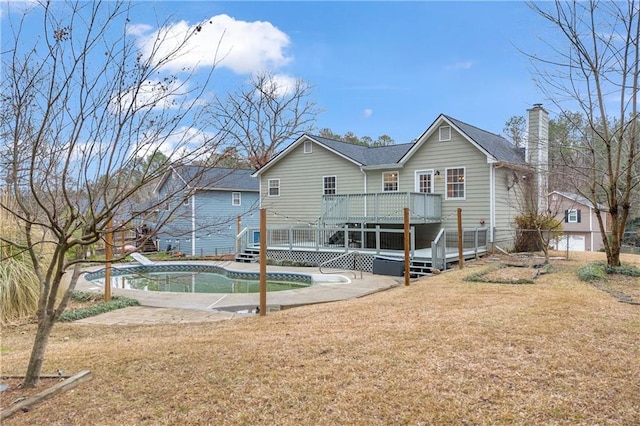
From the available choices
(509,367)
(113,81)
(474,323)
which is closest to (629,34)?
(474,323)

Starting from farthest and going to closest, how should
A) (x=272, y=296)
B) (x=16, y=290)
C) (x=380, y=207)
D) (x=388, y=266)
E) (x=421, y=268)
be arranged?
(x=380, y=207) < (x=388, y=266) < (x=421, y=268) < (x=272, y=296) < (x=16, y=290)

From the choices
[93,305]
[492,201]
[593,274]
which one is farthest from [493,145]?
[93,305]

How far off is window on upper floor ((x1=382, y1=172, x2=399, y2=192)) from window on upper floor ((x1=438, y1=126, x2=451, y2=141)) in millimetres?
2437

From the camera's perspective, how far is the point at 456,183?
55.6 ft

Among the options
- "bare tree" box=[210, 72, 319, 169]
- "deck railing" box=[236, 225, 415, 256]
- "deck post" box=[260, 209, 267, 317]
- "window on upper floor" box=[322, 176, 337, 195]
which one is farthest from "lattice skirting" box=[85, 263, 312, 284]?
"bare tree" box=[210, 72, 319, 169]

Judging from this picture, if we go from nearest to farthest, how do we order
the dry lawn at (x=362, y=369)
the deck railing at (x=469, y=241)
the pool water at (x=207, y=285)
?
the dry lawn at (x=362, y=369), the pool water at (x=207, y=285), the deck railing at (x=469, y=241)

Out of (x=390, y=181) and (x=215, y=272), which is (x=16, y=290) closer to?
(x=215, y=272)

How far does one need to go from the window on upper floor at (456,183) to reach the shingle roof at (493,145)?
1279mm

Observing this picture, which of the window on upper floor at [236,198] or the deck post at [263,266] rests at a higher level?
the window on upper floor at [236,198]

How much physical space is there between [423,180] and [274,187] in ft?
24.9

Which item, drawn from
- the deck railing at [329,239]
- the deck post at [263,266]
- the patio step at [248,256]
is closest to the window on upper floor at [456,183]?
the deck railing at [329,239]

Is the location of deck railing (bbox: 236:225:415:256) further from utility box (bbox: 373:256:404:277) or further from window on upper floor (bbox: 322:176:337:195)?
utility box (bbox: 373:256:404:277)

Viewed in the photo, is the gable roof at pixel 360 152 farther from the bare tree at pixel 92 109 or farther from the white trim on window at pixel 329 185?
the bare tree at pixel 92 109

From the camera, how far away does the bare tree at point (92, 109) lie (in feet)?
10.8
